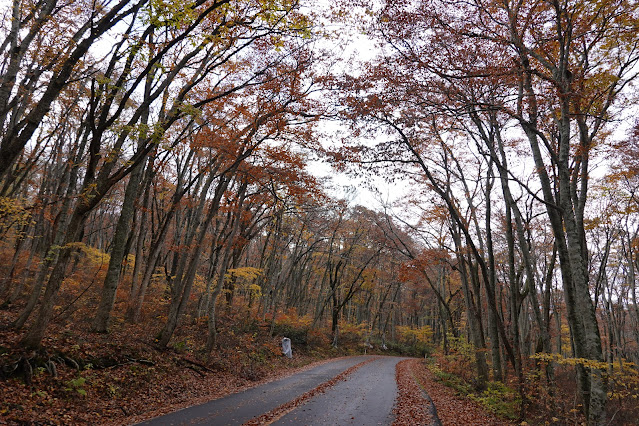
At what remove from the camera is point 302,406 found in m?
7.82

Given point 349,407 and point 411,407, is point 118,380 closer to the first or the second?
point 349,407

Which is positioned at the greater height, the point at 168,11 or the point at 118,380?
the point at 168,11

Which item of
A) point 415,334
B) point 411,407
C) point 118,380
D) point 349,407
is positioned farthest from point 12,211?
point 415,334

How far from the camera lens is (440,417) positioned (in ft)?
26.0

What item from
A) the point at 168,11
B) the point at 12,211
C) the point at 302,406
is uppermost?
the point at 168,11

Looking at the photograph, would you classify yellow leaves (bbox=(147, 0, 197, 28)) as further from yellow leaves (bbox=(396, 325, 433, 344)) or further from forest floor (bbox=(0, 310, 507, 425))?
yellow leaves (bbox=(396, 325, 433, 344))

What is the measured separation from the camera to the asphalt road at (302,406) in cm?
640

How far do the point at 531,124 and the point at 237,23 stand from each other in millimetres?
6697

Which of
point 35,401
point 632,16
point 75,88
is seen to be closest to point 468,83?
point 632,16

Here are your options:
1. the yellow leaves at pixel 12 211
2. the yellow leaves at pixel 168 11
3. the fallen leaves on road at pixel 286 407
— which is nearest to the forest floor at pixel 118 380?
the fallen leaves on road at pixel 286 407

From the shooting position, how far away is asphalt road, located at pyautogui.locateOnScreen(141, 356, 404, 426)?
6402mm

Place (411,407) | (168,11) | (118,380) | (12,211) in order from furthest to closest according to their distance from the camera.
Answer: (411,407)
(118,380)
(12,211)
(168,11)

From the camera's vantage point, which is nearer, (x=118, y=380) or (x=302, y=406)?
(x=118, y=380)

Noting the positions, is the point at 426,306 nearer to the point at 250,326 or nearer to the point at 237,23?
the point at 250,326
